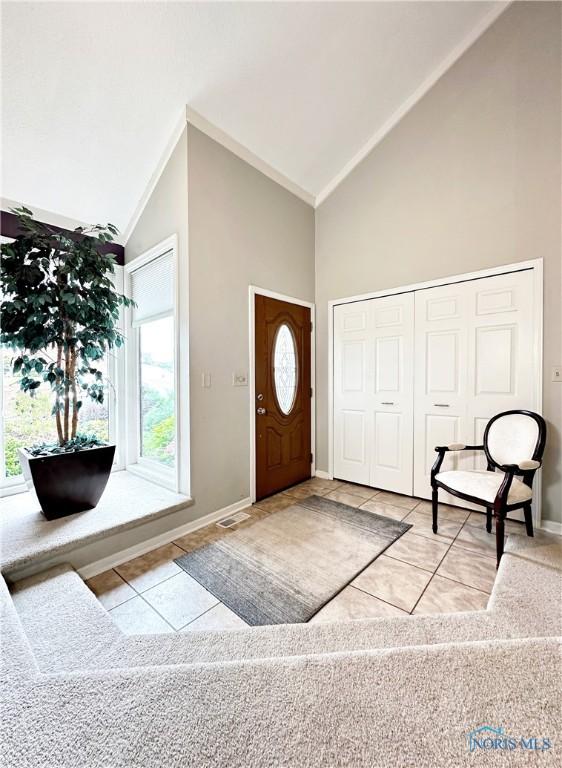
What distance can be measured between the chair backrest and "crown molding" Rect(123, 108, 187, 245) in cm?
357

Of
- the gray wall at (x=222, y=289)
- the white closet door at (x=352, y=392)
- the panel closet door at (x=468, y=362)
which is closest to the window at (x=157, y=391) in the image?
the gray wall at (x=222, y=289)

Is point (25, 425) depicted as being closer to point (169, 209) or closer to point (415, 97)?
point (169, 209)

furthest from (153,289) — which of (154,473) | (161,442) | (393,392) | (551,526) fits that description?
(551,526)

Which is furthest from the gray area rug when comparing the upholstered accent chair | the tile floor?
the upholstered accent chair

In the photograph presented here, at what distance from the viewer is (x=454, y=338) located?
2980mm

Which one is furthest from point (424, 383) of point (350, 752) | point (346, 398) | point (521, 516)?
point (350, 752)

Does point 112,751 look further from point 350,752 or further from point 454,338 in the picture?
point 454,338

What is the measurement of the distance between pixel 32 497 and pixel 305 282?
11.2ft

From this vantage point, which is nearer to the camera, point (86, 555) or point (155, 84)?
point (86, 555)

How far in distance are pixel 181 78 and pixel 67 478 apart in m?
3.08

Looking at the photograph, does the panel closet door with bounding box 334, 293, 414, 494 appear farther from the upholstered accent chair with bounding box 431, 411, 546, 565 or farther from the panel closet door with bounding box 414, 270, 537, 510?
the upholstered accent chair with bounding box 431, 411, 546, 565

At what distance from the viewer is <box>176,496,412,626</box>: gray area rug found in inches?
71.6

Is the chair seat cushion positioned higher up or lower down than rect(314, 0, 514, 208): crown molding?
lower down

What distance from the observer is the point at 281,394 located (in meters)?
3.56
